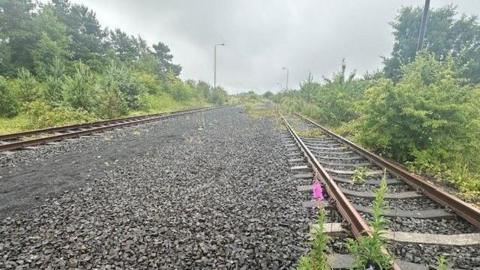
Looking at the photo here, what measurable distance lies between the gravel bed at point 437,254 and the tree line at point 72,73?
13.0 m

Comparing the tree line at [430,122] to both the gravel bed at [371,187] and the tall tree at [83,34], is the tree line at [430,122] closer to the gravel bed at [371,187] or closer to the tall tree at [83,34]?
the gravel bed at [371,187]

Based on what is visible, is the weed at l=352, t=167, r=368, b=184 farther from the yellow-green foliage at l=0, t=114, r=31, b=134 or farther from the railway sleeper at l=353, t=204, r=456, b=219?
the yellow-green foliage at l=0, t=114, r=31, b=134

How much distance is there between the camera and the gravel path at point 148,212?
2.83 m

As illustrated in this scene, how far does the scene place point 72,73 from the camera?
93.7 feet

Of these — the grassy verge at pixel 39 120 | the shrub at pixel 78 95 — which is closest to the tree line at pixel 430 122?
the grassy verge at pixel 39 120

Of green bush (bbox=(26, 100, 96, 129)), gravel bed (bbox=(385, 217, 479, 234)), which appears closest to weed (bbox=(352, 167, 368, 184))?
gravel bed (bbox=(385, 217, 479, 234))

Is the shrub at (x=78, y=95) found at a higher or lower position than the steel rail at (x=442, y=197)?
higher

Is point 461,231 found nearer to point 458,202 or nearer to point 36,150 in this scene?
point 458,202

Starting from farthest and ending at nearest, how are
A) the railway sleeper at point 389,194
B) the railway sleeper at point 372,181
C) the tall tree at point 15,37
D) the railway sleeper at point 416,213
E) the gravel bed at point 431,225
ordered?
the tall tree at point 15,37, the railway sleeper at point 372,181, the railway sleeper at point 389,194, the railway sleeper at point 416,213, the gravel bed at point 431,225

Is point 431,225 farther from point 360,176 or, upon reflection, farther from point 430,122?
point 430,122

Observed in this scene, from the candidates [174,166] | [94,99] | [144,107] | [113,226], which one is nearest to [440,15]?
[144,107]

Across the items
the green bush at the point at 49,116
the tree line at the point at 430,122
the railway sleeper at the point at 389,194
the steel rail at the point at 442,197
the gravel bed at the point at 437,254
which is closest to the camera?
the gravel bed at the point at 437,254

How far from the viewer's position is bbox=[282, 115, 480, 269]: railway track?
9.39 feet

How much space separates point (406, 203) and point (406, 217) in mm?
624
